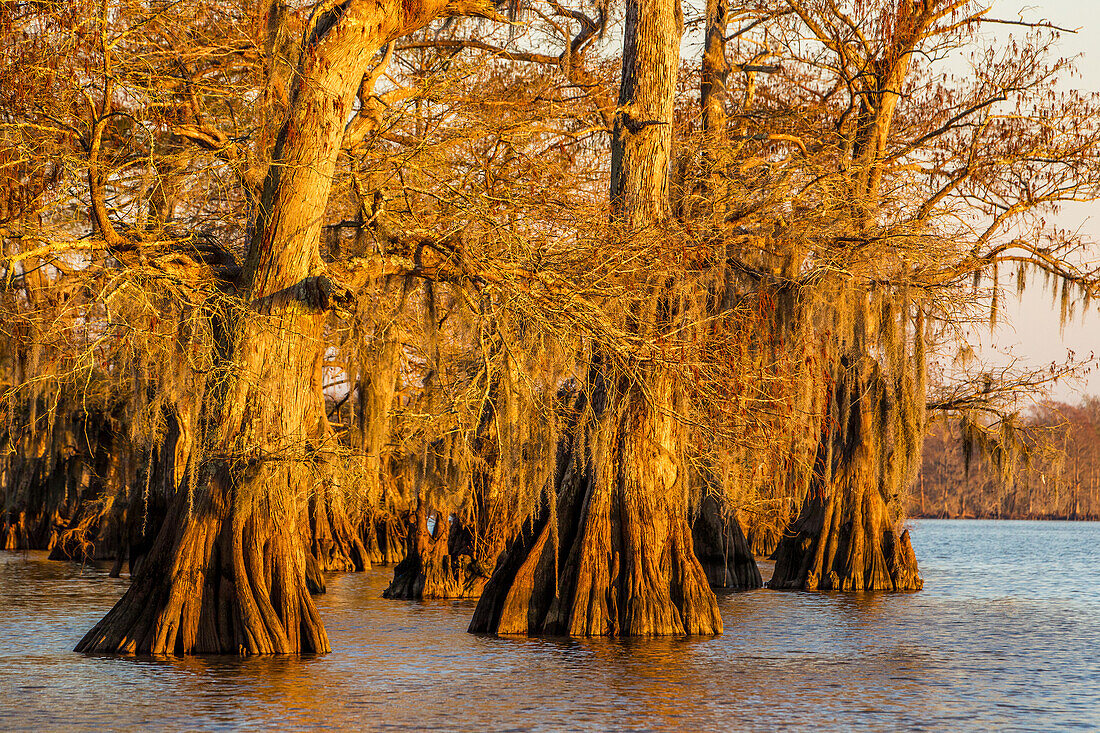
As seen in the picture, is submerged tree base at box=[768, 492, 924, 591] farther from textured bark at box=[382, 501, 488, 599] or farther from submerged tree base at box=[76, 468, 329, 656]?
submerged tree base at box=[76, 468, 329, 656]

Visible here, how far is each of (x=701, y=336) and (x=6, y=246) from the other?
26.5 ft

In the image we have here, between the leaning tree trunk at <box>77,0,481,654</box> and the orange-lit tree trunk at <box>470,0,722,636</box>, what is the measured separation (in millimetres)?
3108

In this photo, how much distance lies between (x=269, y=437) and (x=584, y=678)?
3.76 metres

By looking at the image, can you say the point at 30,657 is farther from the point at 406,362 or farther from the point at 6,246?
the point at 406,362

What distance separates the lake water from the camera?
1021 centimetres

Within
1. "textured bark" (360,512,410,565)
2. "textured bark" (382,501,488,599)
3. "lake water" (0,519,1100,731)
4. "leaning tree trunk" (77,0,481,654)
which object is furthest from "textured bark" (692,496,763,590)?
"leaning tree trunk" (77,0,481,654)

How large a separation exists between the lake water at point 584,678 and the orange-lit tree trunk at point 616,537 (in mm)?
452

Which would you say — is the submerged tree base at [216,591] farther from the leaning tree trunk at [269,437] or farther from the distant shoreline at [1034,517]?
the distant shoreline at [1034,517]

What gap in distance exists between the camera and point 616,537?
15.1 m

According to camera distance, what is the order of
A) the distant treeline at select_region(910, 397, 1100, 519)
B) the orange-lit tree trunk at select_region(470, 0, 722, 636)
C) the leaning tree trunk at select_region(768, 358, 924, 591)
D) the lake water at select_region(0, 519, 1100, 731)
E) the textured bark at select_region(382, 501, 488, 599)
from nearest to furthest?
the lake water at select_region(0, 519, 1100, 731), the orange-lit tree trunk at select_region(470, 0, 722, 636), the textured bark at select_region(382, 501, 488, 599), the leaning tree trunk at select_region(768, 358, 924, 591), the distant treeline at select_region(910, 397, 1100, 519)

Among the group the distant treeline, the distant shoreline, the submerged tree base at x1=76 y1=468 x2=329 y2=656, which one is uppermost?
the distant treeline

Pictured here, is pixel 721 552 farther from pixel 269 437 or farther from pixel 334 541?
pixel 269 437

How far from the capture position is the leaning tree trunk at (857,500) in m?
22.3

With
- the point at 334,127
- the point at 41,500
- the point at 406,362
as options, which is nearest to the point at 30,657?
the point at 334,127
